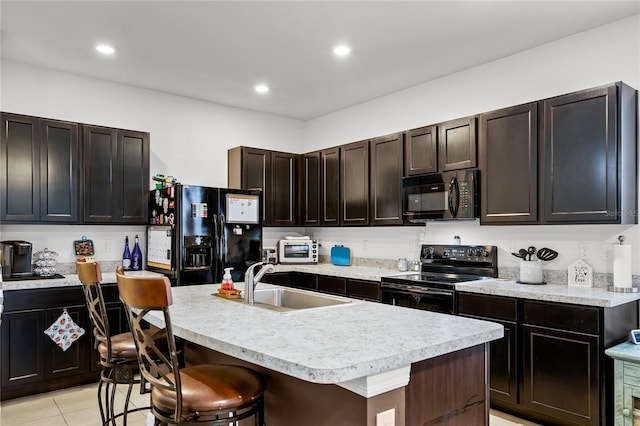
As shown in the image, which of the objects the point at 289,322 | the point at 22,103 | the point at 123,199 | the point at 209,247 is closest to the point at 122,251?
the point at 123,199

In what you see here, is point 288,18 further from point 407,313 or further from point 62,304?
point 62,304

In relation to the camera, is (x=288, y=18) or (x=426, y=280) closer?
(x=288, y=18)

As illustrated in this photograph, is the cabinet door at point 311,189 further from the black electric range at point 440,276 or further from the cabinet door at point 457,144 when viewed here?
the cabinet door at point 457,144

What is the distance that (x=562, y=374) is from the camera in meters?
2.87

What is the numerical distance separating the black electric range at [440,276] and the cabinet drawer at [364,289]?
0.38ft

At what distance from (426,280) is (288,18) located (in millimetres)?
2344

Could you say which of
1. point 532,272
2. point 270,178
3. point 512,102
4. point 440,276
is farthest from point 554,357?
point 270,178

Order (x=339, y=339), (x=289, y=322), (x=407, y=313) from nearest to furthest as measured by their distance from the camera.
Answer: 1. (x=339, y=339)
2. (x=289, y=322)
3. (x=407, y=313)

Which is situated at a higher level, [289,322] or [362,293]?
[289,322]

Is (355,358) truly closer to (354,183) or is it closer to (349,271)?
(349,271)

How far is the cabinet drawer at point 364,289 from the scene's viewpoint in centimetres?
412

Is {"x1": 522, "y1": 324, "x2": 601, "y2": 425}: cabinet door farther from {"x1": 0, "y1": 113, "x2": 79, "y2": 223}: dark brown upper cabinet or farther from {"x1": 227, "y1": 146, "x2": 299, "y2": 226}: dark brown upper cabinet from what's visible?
{"x1": 0, "y1": 113, "x2": 79, "y2": 223}: dark brown upper cabinet

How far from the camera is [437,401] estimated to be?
172 cm

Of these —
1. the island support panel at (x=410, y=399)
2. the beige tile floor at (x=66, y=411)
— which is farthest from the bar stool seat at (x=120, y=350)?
the beige tile floor at (x=66, y=411)
